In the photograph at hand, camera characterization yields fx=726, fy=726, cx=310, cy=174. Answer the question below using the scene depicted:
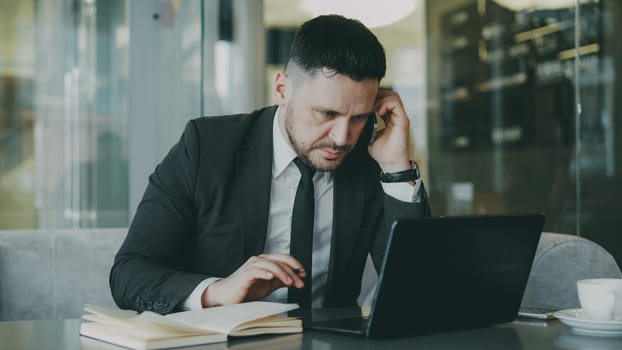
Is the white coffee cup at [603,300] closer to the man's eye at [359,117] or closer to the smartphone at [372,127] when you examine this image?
the man's eye at [359,117]

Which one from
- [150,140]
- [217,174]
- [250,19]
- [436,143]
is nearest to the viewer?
[217,174]

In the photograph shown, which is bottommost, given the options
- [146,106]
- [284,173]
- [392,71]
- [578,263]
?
[578,263]

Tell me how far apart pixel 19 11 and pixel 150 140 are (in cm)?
183

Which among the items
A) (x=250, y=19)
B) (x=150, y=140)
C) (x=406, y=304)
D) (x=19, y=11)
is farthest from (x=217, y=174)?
(x=19, y=11)

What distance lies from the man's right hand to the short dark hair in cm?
56

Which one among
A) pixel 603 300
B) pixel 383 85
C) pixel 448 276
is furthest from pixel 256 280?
pixel 383 85

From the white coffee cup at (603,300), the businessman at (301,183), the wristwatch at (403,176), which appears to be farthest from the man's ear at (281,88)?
the white coffee cup at (603,300)

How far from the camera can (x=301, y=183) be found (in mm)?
1749

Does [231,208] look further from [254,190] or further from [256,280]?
[256,280]

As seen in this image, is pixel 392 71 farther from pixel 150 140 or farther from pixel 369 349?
pixel 369 349

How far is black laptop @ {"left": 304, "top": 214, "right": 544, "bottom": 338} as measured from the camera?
40.2 inches

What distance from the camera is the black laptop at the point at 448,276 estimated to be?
1.02m

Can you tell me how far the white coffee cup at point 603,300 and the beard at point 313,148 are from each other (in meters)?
0.67

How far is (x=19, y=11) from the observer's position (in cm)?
434
